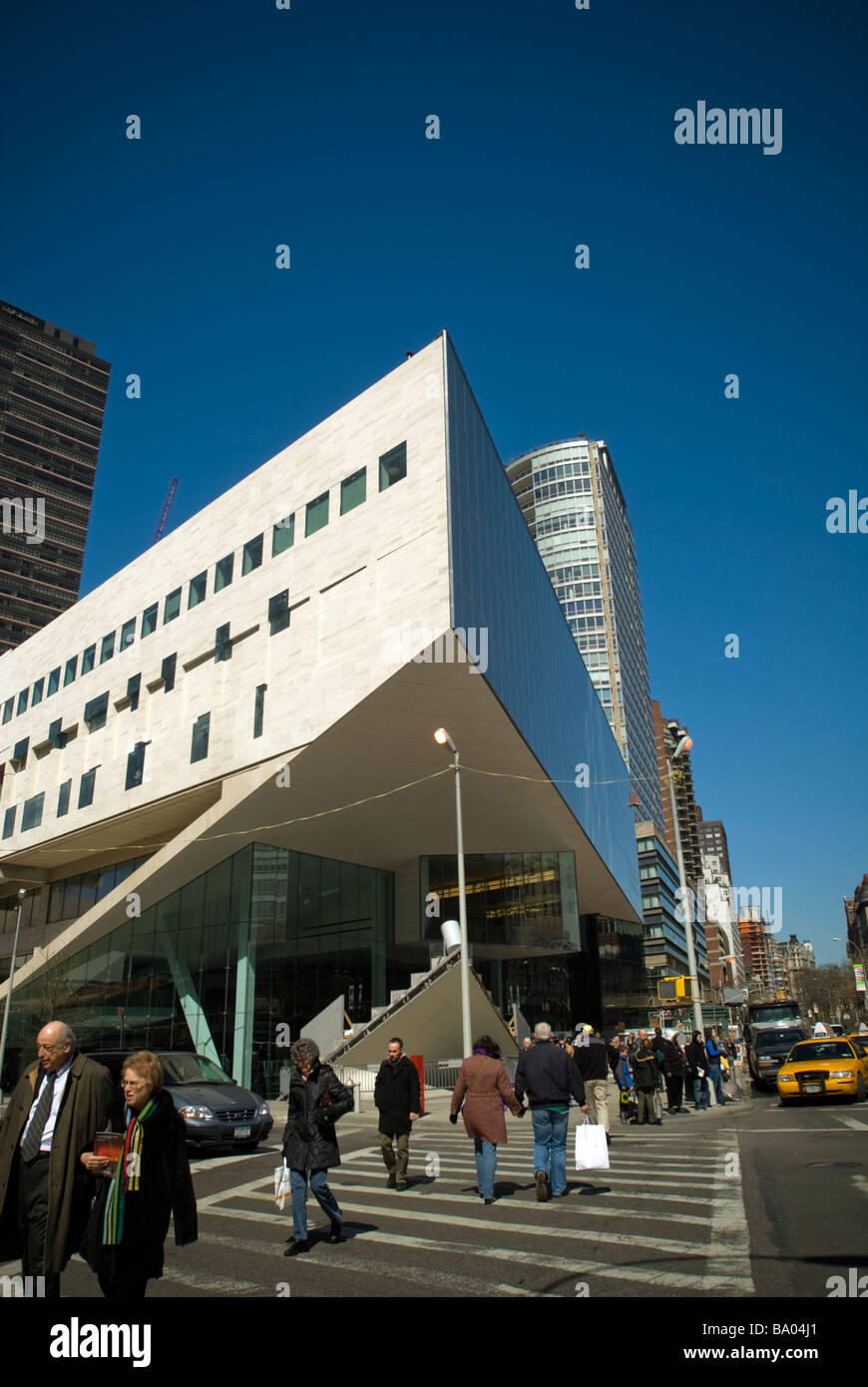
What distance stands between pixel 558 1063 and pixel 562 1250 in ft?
9.75

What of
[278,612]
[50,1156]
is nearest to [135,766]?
[278,612]

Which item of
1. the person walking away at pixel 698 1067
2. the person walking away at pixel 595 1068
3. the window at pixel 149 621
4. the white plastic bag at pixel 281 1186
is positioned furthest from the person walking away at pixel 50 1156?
the window at pixel 149 621

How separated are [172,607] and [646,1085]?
A: 86.2 ft

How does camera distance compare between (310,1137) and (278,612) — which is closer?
(310,1137)

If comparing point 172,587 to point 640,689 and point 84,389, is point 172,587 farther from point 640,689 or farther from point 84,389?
point 84,389

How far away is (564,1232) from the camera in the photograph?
280 inches

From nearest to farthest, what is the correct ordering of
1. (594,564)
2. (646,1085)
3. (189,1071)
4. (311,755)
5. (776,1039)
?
(189,1071) < (646,1085) < (311,755) < (776,1039) < (594,564)

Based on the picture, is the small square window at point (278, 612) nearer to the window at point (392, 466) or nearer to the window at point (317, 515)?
the window at point (317, 515)

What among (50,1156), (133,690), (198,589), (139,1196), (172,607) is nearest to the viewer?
(139,1196)

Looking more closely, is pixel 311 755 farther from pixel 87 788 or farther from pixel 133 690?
pixel 87 788

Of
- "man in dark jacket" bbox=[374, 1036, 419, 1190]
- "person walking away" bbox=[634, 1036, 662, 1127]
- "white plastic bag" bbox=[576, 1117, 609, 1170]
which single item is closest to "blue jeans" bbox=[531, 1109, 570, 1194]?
"white plastic bag" bbox=[576, 1117, 609, 1170]

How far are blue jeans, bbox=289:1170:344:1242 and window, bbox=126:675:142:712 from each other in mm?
31212

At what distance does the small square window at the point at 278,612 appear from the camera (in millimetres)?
28828

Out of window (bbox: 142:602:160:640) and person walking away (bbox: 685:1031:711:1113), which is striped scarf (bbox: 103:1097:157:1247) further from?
window (bbox: 142:602:160:640)
